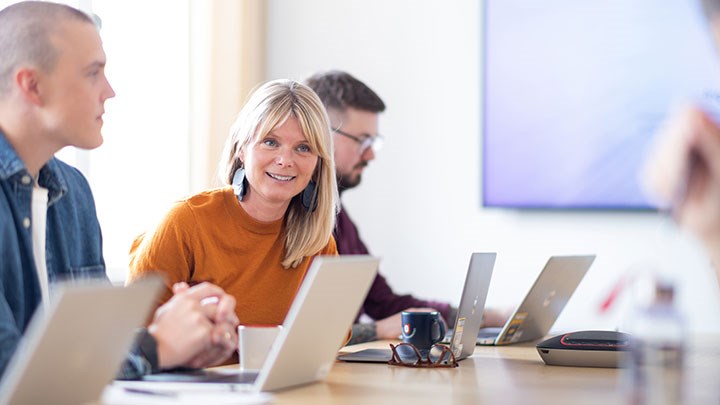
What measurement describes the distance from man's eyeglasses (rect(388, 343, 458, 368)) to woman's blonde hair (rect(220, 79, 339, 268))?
1.66 feet

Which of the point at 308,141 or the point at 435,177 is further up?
the point at 308,141

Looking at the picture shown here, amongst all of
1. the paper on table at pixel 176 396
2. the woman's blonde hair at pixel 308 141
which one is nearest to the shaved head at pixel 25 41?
the paper on table at pixel 176 396

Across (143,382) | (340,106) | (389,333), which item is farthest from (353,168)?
(143,382)

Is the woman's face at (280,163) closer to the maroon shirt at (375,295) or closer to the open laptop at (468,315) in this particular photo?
the open laptop at (468,315)

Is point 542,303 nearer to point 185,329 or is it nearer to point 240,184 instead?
point 240,184

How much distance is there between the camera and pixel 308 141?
2576 mm

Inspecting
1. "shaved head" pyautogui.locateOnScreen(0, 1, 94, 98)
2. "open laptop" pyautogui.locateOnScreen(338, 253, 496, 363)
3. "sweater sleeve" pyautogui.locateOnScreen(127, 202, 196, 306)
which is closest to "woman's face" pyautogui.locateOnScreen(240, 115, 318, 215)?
"sweater sleeve" pyautogui.locateOnScreen(127, 202, 196, 306)

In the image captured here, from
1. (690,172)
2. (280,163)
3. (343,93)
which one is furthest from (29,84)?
(343,93)

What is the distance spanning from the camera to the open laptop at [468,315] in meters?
2.13

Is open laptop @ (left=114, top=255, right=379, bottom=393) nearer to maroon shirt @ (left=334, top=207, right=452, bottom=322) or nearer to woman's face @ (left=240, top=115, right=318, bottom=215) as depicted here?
woman's face @ (left=240, top=115, right=318, bottom=215)

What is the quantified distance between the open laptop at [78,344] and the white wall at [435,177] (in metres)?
2.86

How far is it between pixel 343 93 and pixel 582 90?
115cm

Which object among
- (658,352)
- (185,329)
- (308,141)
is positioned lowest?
(185,329)

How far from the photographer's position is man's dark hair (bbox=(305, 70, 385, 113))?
3.38 meters
